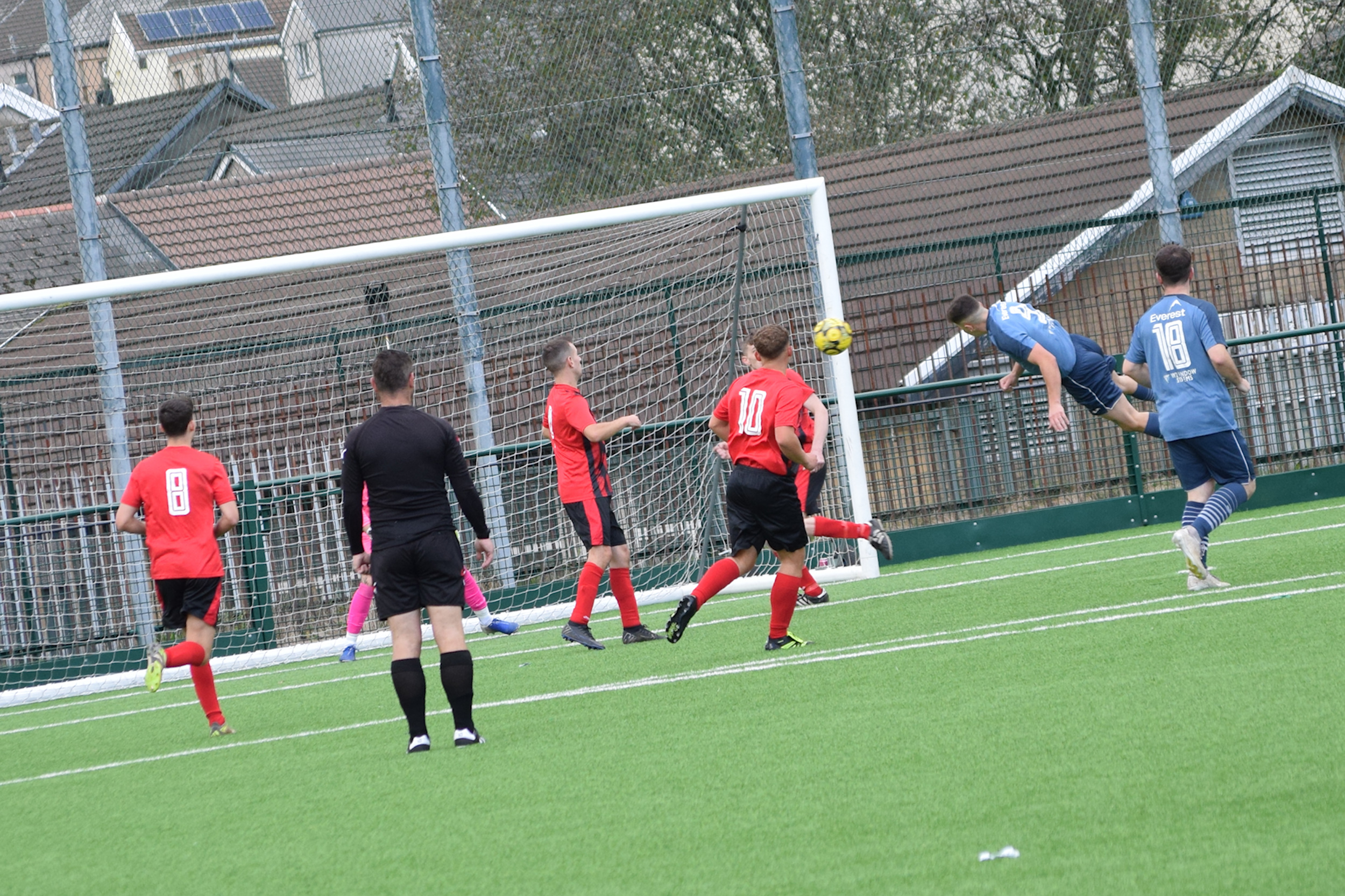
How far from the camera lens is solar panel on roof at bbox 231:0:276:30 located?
12.7 meters

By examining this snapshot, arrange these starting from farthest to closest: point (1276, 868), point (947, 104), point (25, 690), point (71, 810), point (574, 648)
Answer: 1. point (947, 104)
2. point (25, 690)
3. point (574, 648)
4. point (71, 810)
5. point (1276, 868)

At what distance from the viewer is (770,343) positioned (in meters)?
7.60

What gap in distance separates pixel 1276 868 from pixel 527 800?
2507mm

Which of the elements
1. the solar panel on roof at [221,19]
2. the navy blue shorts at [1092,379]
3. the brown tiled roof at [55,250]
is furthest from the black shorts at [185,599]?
the solar panel on roof at [221,19]

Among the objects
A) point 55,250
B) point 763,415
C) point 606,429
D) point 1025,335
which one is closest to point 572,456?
point 606,429

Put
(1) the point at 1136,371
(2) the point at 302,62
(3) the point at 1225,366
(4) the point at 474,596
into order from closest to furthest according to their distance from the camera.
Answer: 1. (3) the point at 1225,366
2. (1) the point at 1136,371
3. (4) the point at 474,596
4. (2) the point at 302,62

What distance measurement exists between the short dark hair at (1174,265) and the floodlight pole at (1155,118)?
4.50 m

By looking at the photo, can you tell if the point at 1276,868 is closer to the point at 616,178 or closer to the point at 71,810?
the point at 71,810

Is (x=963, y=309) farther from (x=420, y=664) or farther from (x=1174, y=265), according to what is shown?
(x=420, y=664)

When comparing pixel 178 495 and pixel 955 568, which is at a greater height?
pixel 178 495

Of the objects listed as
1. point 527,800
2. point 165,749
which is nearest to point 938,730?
point 527,800

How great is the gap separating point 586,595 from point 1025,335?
10.5ft

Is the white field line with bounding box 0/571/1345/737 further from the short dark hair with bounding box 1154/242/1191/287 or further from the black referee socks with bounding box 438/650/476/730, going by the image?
the black referee socks with bounding box 438/650/476/730

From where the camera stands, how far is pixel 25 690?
10.2 meters
